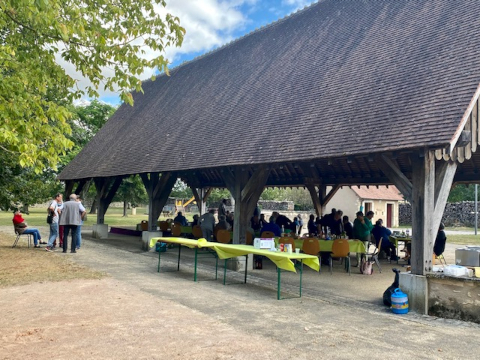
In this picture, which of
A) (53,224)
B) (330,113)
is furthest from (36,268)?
(330,113)

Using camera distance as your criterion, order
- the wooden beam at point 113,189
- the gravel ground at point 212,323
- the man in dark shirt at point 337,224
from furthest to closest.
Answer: the wooden beam at point 113,189 < the man in dark shirt at point 337,224 < the gravel ground at point 212,323

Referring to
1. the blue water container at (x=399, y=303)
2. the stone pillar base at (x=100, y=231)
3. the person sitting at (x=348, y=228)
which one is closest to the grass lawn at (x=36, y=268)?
the stone pillar base at (x=100, y=231)

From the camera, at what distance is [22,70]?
5.86 meters

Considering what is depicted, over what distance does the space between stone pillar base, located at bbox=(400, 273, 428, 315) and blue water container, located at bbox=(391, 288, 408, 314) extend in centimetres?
18

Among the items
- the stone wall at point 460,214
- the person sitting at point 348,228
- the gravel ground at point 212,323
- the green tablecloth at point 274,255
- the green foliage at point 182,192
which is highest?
the green foliage at point 182,192

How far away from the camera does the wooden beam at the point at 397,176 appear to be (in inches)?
267

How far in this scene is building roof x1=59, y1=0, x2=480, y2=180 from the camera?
705cm

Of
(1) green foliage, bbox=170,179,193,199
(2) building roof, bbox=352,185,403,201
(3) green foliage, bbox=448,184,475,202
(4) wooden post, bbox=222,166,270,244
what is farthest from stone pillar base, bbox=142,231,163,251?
(1) green foliage, bbox=170,179,193,199

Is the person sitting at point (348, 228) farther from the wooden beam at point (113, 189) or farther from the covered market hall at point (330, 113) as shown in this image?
the wooden beam at point (113, 189)

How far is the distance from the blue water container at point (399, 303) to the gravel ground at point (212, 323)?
0.58 feet

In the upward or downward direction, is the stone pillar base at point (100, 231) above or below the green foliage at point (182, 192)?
below

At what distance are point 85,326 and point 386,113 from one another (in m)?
5.53

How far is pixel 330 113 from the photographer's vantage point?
8.59m

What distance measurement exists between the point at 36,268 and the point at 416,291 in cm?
746
